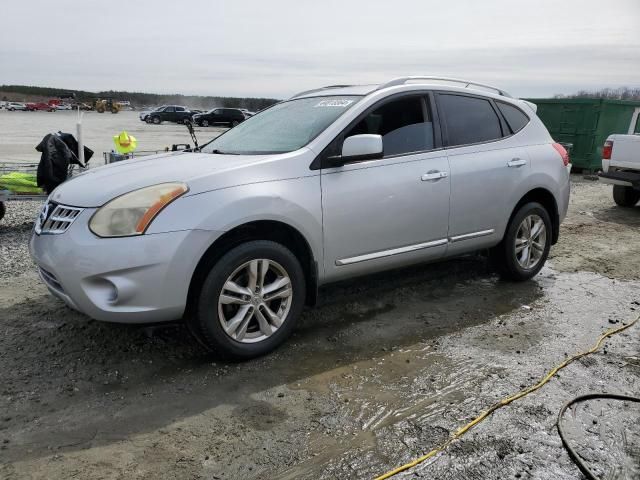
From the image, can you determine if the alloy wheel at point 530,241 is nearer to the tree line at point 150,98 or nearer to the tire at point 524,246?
the tire at point 524,246

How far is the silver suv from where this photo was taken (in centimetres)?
331

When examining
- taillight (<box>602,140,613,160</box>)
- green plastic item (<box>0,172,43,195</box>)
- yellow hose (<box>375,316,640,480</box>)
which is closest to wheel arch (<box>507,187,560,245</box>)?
yellow hose (<box>375,316,640,480</box>)

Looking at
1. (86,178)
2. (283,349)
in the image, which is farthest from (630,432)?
(86,178)

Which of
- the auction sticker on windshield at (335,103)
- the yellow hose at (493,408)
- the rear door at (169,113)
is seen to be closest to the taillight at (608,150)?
the yellow hose at (493,408)

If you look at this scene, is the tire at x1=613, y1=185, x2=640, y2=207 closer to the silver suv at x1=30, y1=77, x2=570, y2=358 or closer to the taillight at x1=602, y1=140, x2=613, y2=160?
the taillight at x1=602, y1=140, x2=613, y2=160

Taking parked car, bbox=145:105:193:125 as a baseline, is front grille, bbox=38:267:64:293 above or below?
above

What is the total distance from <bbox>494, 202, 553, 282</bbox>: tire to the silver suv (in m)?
0.02

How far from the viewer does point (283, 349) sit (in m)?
3.95

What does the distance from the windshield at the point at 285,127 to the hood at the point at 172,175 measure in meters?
0.23

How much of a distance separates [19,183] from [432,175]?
19.5 ft

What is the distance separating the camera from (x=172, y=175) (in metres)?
3.60

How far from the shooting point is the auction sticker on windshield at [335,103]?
14.3 feet

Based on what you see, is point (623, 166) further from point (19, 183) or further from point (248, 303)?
point (19, 183)

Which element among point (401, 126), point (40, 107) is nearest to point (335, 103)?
point (401, 126)
